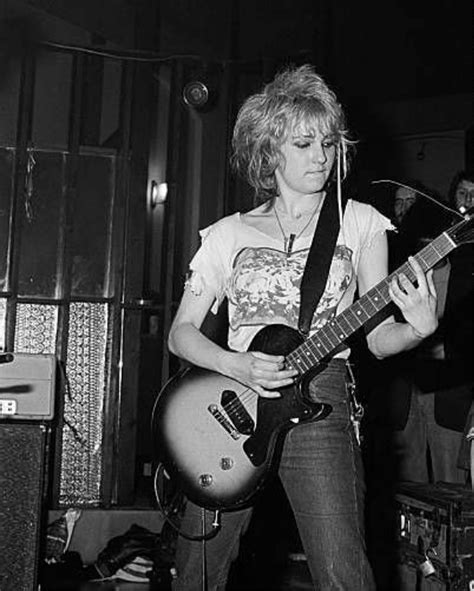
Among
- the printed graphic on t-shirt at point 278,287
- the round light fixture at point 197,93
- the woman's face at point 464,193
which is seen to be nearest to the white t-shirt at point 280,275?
the printed graphic on t-shirt at point 278,287

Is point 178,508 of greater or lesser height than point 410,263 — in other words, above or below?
below

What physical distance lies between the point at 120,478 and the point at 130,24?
2.92 m

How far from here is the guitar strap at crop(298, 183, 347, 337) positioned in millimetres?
2506

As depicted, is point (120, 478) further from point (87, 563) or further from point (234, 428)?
point (234, 428)

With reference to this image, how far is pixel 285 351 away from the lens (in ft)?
8.25

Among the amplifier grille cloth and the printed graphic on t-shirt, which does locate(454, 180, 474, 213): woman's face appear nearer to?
the amplifier grille cloth

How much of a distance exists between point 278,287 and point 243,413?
1.15ft

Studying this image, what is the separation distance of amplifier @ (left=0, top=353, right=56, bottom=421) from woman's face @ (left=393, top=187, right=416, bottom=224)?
2016mm

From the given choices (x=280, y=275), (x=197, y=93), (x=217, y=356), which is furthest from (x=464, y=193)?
(x=217, y=356)

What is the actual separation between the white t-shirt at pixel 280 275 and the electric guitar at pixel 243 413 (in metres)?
0.05

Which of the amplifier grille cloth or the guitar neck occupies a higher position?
the guitar neck

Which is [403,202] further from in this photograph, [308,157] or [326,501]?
[326,501]

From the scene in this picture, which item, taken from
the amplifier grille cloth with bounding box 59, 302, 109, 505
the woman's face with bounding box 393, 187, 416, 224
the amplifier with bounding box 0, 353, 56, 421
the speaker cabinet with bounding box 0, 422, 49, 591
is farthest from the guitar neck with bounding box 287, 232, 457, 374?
the amplifier grille cloth with bounding box 59, 302, 109, 505

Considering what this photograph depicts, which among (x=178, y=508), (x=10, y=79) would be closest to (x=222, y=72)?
(x=10, y=79)
